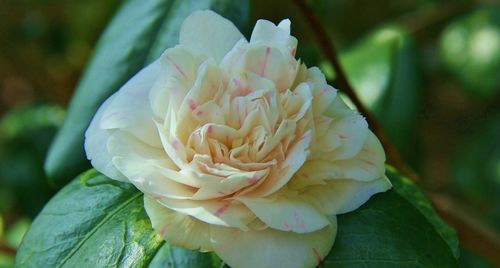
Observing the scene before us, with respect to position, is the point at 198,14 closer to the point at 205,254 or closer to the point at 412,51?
the point at 205,254

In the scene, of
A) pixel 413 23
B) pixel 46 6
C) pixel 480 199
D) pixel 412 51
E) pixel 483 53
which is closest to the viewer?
pixel 412 51

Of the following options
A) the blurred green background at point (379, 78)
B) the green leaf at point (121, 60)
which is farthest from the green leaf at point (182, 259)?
the blurred green background at point (379, 78)

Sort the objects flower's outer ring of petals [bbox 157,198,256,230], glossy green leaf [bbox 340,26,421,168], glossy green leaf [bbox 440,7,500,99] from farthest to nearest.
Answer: glossy green leaf [bbox 440,7,500,99]
glossy green leaf [bbox 340,26,421,168]
flower's outer ring of petals [bbox 157,198,256,230]

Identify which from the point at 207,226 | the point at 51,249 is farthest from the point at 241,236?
the point at 51,249

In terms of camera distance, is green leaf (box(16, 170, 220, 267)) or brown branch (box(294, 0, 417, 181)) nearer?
green leaf (box(16, 170, 220, 267))

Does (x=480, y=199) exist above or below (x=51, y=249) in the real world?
below

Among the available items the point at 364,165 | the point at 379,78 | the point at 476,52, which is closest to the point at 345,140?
the point at 364,165

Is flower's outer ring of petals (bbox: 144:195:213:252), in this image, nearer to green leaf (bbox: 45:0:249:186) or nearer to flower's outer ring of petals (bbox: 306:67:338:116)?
flower's outer ring of petals (bbox: 306:67:338:116)

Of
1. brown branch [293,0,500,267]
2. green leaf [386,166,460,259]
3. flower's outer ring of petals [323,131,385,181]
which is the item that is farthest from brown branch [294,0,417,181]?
flower's outer ring of petals [323,131,385,181]
